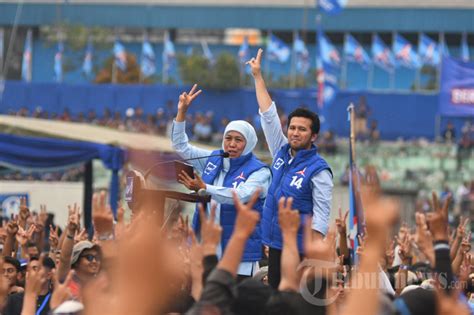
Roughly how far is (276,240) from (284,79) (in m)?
42.7

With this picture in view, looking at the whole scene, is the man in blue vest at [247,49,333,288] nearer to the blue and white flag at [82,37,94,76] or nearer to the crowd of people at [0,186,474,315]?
the crowd of people at [0,186,474,315]

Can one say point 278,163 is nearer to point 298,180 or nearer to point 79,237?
point 298,180

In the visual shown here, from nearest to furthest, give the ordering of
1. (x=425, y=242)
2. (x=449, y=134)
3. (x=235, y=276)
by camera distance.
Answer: (x=235, y=276), (x=425, y=242), (x=449, y=134)

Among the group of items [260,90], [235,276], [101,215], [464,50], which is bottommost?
[235,276]

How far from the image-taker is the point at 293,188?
8688 mm

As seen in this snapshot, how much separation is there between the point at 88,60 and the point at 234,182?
147ft

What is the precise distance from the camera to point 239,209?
6.16 meters

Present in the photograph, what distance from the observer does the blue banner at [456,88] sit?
32.6 m

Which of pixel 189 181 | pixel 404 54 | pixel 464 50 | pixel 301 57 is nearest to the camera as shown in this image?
pixel 189 181

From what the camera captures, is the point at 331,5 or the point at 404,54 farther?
the point at 404,54

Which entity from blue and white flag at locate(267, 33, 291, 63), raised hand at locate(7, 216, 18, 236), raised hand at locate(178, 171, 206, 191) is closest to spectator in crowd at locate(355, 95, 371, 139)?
blue and white flag at locate(267, 33, 291, 63)

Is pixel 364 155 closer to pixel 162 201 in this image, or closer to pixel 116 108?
pixel 116 108

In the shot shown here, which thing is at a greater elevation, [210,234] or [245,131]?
[245,131]

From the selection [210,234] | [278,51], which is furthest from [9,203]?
[278,51]
